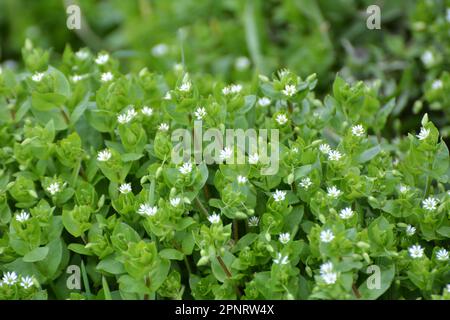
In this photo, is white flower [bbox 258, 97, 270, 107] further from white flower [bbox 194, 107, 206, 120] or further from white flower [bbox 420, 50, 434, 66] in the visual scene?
white flower [bbox 420, 50, 434, 66]

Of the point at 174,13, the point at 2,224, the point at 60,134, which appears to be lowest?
the point at 2,224

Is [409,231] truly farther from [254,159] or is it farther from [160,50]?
[160,50]

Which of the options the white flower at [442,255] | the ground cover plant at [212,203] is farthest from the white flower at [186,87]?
the white flower at [442,255]

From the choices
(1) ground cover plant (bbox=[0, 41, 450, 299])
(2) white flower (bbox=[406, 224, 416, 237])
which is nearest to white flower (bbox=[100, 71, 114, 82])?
(1) ground cover plant (bbox=[0, 41, 450, 299])

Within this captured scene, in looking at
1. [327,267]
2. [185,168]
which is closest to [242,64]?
[185,168]
